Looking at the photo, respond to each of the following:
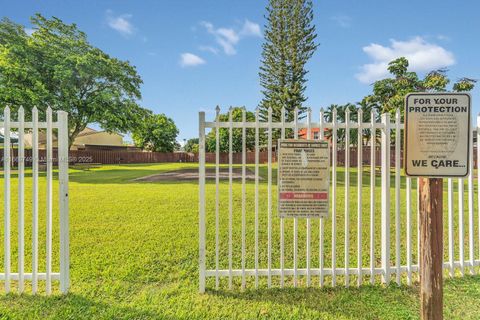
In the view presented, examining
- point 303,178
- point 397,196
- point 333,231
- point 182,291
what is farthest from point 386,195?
point 182,291

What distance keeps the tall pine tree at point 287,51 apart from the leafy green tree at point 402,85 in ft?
24.0

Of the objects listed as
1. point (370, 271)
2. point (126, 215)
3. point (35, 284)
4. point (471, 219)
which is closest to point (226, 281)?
point (370, 271)

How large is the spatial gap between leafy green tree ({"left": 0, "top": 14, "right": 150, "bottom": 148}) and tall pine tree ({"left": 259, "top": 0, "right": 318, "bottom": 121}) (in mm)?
11190

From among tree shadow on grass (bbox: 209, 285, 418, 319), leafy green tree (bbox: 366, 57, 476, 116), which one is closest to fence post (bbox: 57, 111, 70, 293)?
tree shadow on grass (bbox: 209, 285, 418, 319)

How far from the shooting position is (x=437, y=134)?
1714mm

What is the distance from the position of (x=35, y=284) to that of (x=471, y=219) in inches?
184

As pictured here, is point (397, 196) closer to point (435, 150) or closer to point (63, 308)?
point (435, 150)

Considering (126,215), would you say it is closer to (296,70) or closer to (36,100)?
(36,100)

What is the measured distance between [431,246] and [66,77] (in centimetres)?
2121

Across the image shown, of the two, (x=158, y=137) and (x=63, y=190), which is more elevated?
(x=158, y=137)

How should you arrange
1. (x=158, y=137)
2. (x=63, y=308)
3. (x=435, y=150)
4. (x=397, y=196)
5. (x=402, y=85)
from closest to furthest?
(x=435, y=150), (x=63, y=308), (x=397, y=196), (x=402, y=85), (x=158, y=137)

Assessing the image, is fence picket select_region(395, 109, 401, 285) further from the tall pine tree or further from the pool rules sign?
the tall pine tree

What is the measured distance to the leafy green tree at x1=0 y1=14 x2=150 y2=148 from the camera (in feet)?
53.8

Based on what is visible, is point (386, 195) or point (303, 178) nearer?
point (303, 178)
